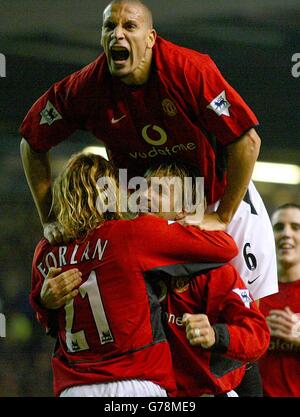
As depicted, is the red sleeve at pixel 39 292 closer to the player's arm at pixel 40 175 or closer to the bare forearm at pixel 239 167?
the player's arm at pixel 40 175

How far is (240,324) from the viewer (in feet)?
6.09

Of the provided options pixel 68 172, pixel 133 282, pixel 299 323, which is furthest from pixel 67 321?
pixel 299 323

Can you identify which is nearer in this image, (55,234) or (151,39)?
(55,234)

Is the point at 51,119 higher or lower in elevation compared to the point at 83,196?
higher

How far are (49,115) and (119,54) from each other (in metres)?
0.26

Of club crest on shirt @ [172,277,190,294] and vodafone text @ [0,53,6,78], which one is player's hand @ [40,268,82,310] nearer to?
club crest on shirt @ [172,277,190,294]

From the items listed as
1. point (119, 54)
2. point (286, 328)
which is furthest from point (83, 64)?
point (286, 328)

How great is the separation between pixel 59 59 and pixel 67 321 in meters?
1.36

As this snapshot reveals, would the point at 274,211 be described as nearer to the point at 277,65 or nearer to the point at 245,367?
the point at 277,65

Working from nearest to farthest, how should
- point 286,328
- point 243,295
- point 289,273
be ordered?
1. point 243,295
2. point 286,328
3. point 289,273

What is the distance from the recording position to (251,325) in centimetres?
186

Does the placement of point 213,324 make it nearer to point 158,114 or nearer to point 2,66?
point 158,114

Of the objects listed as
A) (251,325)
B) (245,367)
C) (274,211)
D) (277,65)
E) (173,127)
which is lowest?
(245,367)

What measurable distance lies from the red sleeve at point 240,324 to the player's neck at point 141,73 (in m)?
0.51
